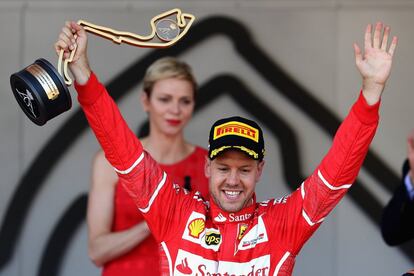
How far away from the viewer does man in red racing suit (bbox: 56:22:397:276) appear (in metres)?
2.20

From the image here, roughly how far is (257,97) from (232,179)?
188 centimetres

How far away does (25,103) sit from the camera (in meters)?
2.19

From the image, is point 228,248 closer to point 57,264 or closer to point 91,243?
point 91,243

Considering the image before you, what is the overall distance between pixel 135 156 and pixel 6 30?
6.94 feet

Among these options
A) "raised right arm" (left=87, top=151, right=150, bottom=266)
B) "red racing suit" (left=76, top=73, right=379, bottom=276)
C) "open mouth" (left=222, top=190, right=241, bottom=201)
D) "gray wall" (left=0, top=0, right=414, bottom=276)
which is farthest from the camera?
A: "gray wall" (left=0, top=0, right=414, bottom=276)

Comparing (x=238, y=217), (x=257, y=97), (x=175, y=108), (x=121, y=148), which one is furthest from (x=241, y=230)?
(x=257, y=97)

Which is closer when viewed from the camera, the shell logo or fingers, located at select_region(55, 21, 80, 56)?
fingers, located at select_region(55, 21, 80, 56)

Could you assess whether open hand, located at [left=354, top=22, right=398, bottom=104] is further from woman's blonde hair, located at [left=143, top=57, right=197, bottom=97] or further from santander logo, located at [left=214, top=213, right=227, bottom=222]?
woman's blonde hair, located at [left=143, top=57, right=197, bottom=97]

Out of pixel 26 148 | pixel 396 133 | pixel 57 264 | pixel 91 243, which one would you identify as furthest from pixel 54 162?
pixel 396 133

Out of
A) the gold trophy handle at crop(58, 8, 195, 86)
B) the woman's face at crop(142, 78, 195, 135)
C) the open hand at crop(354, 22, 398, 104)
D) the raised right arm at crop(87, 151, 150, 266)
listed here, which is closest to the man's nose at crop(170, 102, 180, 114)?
the woman's face at crop(142, 78, 195, 135)

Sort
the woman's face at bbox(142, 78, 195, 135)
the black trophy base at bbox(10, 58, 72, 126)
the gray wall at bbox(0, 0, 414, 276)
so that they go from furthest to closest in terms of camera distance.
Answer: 1. the gray wall at bbox(0, 0, 414, 276)
2. the woman's face at bbox(142, 78, 195, 135)
3. the black trophy base at bbox(10, 58, 72, 126)

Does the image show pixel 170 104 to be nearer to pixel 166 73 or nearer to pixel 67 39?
pixel 166 73

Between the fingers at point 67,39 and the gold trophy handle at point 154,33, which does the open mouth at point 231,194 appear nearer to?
the gold trophy handle at point 154,33
